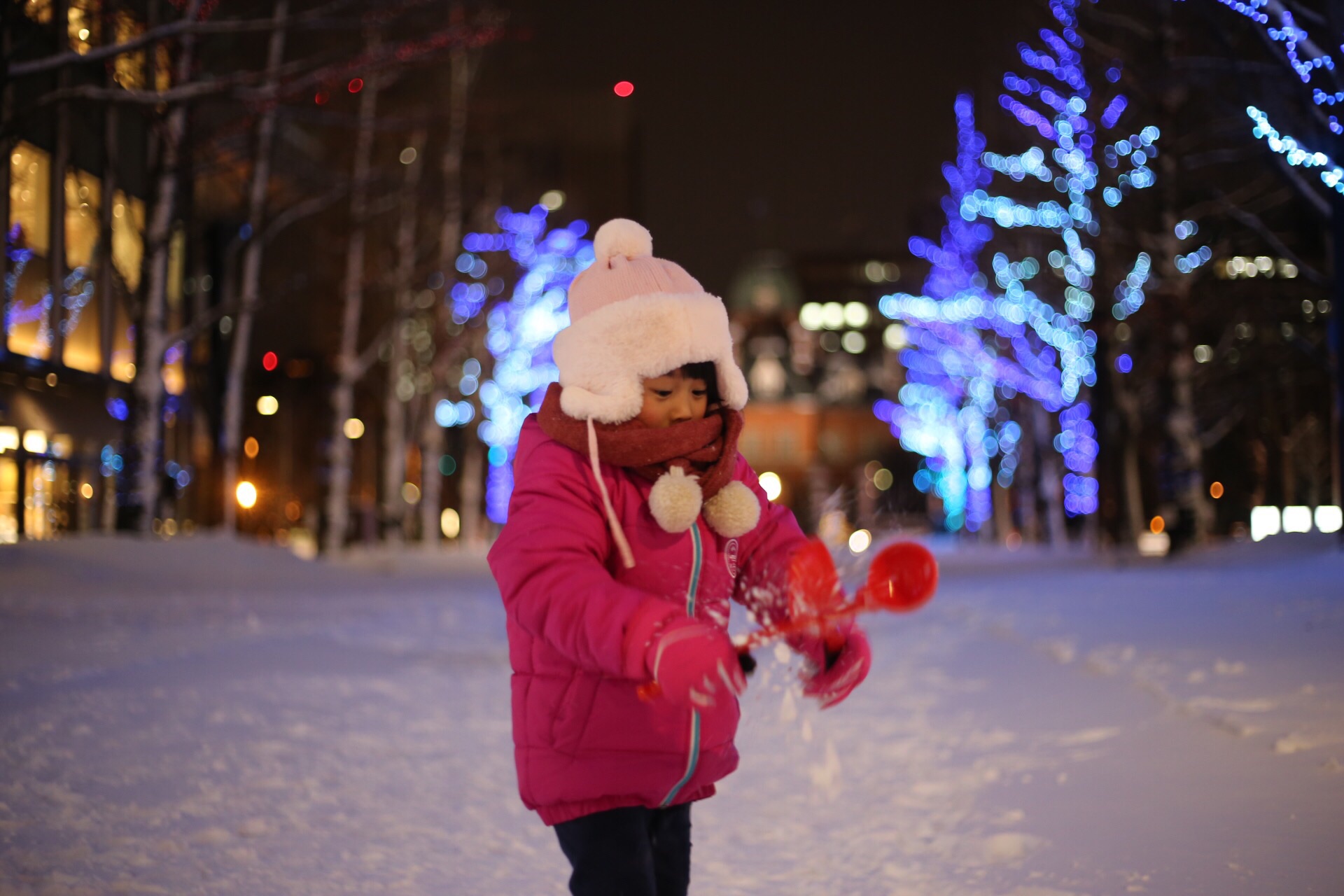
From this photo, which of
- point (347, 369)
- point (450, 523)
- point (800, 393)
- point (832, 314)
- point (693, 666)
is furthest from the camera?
point (832, 314)

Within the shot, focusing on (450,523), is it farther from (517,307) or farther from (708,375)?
(708,375)

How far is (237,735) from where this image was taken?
245 inches

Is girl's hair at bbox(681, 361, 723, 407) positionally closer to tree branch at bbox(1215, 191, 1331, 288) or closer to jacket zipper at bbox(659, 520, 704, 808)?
jacket zipper at bbox(659, 520, 704, 808)

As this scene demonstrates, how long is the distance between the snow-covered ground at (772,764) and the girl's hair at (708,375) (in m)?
0.58

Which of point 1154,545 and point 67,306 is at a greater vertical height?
→ point 67,306

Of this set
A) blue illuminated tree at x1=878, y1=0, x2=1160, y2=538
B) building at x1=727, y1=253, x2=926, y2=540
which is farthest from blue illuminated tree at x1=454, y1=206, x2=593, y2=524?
building at x1=727, y1=253, x2=926, y2=540

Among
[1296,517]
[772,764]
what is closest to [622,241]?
[772,764]

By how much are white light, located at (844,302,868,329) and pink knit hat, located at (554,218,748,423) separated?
127323 millimetres

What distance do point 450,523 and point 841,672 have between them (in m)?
54.5

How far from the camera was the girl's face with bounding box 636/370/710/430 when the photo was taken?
260cm

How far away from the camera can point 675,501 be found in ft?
7.87

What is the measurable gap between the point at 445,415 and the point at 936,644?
955 inches

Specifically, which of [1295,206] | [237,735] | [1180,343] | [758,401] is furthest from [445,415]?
[758,401]

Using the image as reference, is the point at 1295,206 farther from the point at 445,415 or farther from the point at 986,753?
the point at 986,753
